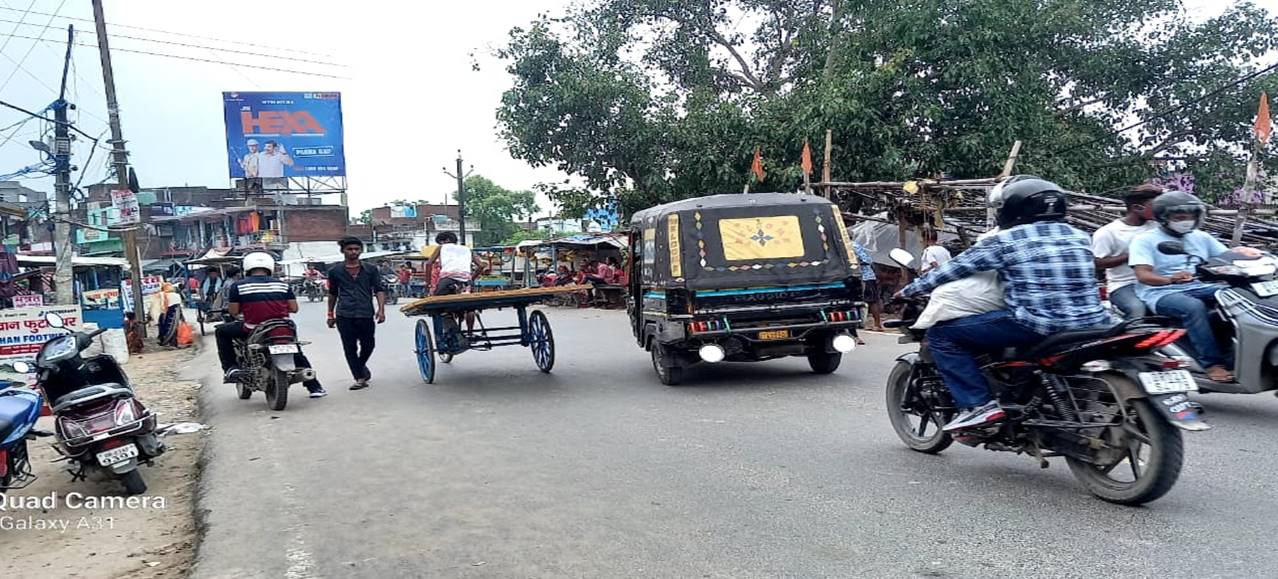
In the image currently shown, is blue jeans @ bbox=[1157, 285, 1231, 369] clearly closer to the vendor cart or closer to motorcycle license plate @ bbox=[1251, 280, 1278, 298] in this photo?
motorcycle license plate @ bbox=[1251, 280, 1278, 298]

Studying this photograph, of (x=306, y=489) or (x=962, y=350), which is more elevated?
(x=962, y=350)

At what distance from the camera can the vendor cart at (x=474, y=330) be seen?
9.40 metres

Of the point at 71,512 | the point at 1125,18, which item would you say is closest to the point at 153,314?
the point at 71,512

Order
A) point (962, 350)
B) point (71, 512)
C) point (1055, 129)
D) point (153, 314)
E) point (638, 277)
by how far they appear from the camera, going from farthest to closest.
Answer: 1. point (153, 314)
2. point (1055, 129)
3. point (638, 277)
4. point (71, 512)
5. point (962, 350)

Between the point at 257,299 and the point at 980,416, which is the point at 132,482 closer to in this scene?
the point at 257,299

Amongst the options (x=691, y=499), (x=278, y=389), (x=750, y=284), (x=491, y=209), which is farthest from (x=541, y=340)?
(x=491, y=209)

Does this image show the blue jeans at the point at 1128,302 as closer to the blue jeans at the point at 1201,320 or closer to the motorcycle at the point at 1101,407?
the blue jeans at the point at 1201,320

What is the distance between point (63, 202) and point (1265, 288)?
17558mm

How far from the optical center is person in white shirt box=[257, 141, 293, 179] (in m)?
41.9

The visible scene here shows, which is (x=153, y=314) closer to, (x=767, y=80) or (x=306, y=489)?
(x=767, y=80)

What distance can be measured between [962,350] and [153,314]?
Answer: 2091 cm

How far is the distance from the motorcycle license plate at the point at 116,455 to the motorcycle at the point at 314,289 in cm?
3846

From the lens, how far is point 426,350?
10.7m

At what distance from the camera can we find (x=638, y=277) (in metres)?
10.7
